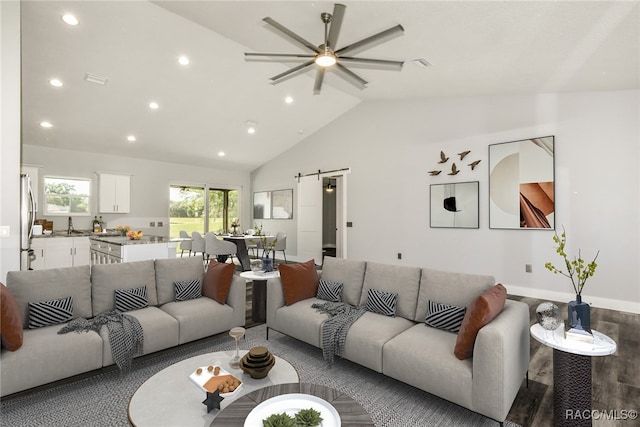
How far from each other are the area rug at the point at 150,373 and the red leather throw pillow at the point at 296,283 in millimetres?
553

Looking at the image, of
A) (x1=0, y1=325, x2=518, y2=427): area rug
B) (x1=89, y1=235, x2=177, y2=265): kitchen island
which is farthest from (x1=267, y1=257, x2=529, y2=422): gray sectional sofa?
(x1=89, y1=235, x2=177, y2=265): kitchen island

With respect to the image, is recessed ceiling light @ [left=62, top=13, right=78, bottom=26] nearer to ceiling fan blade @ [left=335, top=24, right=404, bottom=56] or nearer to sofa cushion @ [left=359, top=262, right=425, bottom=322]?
ceiling fan blade @ [left=335, top=24, right=404, bottom=56]

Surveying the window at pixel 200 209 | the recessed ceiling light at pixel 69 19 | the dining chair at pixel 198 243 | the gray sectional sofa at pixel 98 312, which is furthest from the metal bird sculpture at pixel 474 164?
the window at pixel 200 209

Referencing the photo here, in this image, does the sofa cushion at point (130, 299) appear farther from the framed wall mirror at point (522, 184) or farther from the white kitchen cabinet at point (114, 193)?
the white kitchen cabinet at point (114, 193)

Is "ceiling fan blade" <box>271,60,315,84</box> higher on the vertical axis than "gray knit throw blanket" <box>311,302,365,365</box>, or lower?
higher

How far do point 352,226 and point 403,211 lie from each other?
1.23 metres

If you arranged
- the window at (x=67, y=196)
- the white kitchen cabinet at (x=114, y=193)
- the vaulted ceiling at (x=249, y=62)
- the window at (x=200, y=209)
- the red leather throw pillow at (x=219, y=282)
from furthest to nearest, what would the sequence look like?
the window at (x=200, y=209) < the white kitchen cabinet at (x=114, y=193) < the window at (x=67, y=196) < the red leather throw pillow at (x=219, y=282) < the vaulted ceiling at (x=249, y=62)

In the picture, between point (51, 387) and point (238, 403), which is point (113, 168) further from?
point (238, 403)

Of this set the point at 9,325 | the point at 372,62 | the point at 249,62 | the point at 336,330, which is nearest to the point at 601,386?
the point at 336,330

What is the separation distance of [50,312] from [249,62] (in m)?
4.06

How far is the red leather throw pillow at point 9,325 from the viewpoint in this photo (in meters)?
2.03

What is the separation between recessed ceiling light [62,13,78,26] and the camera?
3453 millimetres

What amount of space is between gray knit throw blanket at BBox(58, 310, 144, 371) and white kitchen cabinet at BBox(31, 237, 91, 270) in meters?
4.12

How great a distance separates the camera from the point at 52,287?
8.37ft
